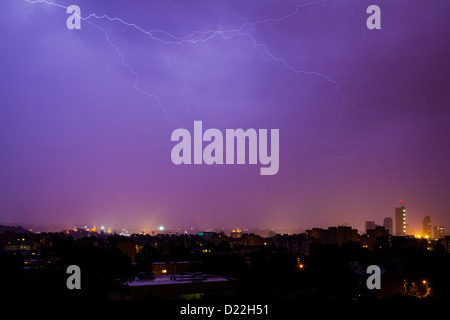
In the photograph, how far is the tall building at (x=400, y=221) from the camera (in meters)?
146

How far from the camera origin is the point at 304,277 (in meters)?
26.3

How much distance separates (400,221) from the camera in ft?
491

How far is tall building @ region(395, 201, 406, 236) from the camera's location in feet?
479

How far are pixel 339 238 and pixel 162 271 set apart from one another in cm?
5388

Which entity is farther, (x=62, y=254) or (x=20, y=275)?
(x=62, y=254)

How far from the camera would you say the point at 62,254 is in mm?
19922
